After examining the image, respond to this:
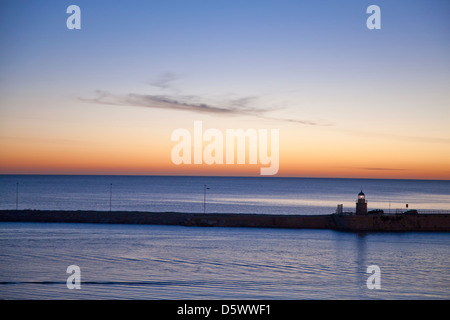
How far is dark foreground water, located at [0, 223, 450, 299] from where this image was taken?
72.3 feet

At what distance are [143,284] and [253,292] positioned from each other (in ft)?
17.7

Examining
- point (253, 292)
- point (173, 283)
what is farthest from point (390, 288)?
point (173, 283)

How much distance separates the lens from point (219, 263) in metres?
30.1

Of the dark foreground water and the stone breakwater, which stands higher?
the stone breakwater

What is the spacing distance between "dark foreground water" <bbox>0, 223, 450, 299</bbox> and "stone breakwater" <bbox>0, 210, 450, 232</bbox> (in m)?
2.05

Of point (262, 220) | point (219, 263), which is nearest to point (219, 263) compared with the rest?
point (219, 263)

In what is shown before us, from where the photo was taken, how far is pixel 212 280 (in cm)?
2459

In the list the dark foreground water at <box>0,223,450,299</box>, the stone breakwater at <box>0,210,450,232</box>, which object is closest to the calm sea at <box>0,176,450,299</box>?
the dark foreground water at <box>0,223,450,299</box>

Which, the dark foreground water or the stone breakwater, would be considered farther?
the stone breakwater

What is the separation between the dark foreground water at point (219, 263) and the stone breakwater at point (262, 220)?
6.72 feet

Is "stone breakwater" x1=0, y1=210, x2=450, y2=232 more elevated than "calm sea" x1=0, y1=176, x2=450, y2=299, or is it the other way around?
"stone breakwater" x1=0, y1=210, x2=450, y2=232

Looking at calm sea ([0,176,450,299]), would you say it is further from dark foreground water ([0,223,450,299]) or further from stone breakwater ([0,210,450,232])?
stone breakwater ([0,210,450,232])

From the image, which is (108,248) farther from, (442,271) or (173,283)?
(442,271)
